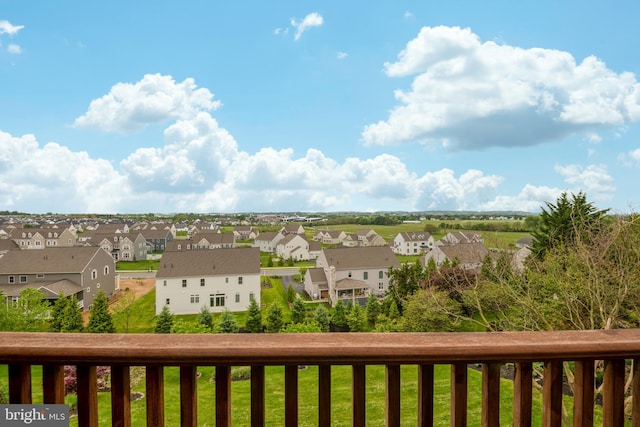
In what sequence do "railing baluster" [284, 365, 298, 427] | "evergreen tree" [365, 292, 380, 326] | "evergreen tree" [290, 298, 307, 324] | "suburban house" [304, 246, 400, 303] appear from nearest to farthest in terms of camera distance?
"railing baluster" [284, 365, 298, 427]
"evergreen tree" [290, 298, 307, 324]
"evergreen tree" [365, 292, 380, 326]
"suburban house" [304, 246, 400, 303]

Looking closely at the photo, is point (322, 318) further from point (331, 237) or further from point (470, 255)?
point (331, 237)

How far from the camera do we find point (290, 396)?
1277mm

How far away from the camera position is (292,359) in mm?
1158

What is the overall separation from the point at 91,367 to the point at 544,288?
485 inches

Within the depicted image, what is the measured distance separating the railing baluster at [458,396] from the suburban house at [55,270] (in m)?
27.5

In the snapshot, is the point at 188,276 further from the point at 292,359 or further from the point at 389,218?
the point at 389,218

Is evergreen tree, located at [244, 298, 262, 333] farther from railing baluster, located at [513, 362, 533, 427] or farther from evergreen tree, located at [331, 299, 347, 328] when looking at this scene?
railing baluster, located at [513, 362, 533, 427]

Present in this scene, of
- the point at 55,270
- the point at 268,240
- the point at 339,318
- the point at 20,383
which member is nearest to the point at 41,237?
the point at 55,270

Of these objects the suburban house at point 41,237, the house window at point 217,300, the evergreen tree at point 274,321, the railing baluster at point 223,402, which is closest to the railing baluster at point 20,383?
the railing baluster at point 223,402

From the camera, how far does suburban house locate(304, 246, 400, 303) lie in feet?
88.4

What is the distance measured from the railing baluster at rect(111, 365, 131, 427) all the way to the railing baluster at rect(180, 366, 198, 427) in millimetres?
169

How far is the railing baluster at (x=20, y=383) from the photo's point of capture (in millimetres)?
1205

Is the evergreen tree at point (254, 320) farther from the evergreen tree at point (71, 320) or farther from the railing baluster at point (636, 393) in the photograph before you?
the railing baluster at point (636, 393)

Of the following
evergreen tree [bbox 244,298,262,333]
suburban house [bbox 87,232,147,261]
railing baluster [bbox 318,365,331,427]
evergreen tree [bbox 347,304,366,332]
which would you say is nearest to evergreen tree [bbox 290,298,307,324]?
evergreen tree [bbox 244,298,262,333]
